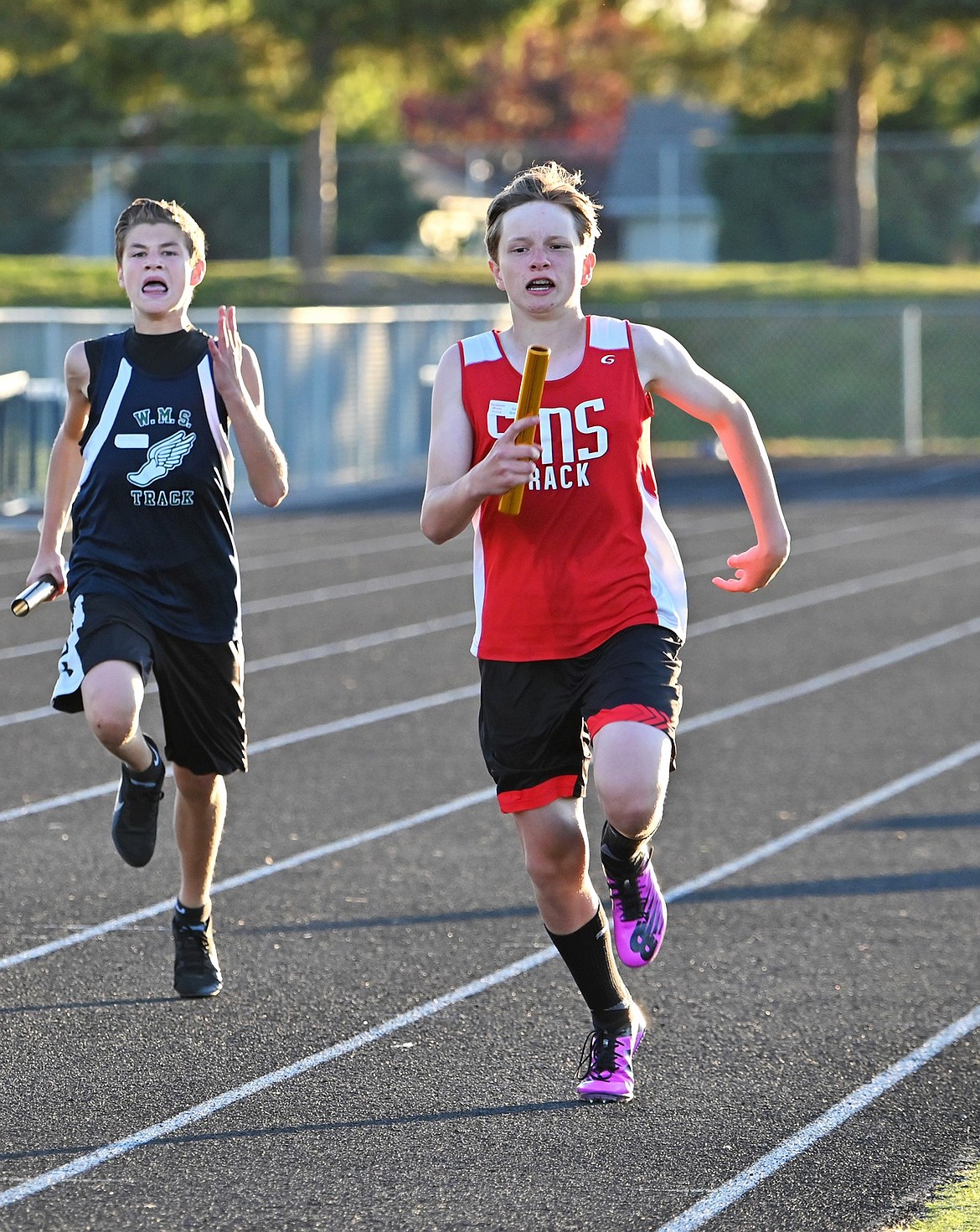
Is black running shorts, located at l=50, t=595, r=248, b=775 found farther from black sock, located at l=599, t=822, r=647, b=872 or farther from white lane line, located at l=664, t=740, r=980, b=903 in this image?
white lane line, located at l=664, t=740, r=980, b=903

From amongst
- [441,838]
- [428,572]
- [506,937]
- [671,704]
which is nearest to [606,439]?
[671,704]

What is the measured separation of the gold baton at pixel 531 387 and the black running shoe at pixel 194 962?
5.99ft

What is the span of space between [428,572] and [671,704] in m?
11.3

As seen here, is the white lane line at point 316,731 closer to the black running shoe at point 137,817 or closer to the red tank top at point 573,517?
the black running shoe at point 137,817

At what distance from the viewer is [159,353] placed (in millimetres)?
5340

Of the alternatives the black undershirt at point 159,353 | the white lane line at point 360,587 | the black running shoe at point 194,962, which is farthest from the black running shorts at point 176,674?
the white lane line at point 360,587

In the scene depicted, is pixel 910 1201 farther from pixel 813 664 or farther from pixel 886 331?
pixel 886 331

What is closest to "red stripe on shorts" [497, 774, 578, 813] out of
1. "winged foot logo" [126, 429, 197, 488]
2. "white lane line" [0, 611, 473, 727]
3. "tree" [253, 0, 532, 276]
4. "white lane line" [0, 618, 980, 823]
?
"winged foot logo" [126, 429, 197, 488]

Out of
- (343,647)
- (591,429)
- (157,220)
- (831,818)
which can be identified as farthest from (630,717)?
(343,647)

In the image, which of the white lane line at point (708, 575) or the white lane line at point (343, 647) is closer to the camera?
the white lane line at point (343, 647)

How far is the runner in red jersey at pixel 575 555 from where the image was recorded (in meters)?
4.54

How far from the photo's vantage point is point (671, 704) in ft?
15.1

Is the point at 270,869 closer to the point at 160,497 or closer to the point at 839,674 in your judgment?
the point at 160,497

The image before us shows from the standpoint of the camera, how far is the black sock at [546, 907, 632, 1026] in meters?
4.77
